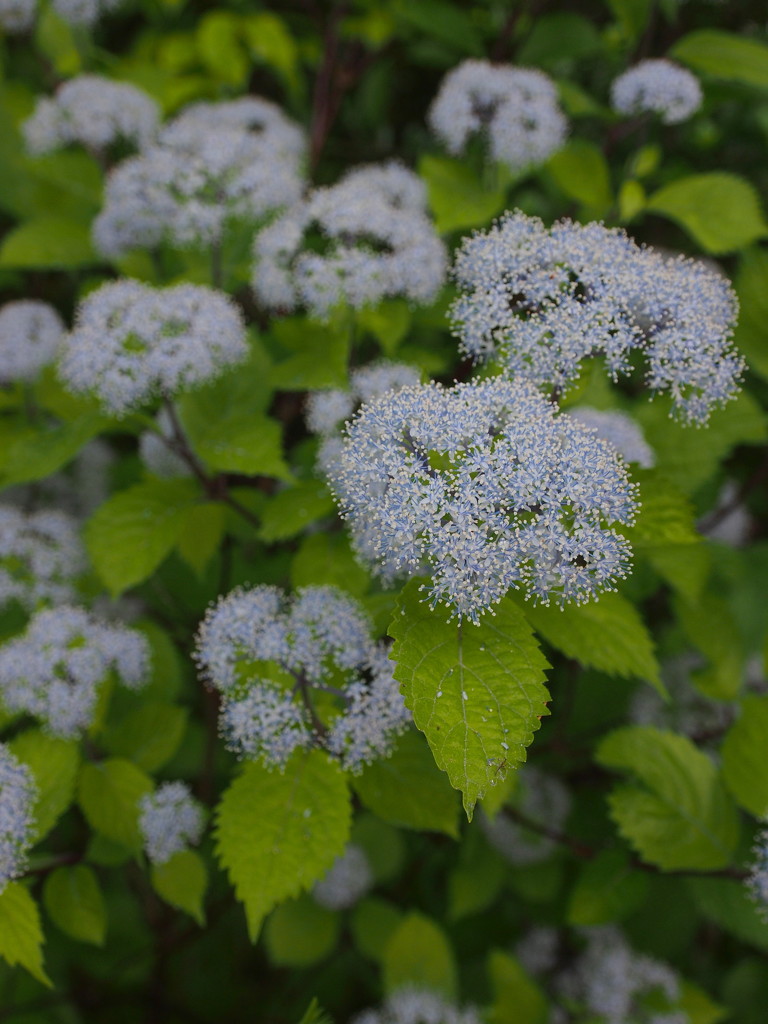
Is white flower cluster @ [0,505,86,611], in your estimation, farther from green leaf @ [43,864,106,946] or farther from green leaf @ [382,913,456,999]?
green leaf @ [382,913,456,999]

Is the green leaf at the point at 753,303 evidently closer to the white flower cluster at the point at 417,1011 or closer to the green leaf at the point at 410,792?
the green leaf at the point at 410,792

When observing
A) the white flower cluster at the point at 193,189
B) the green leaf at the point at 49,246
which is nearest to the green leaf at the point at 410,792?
the white flower cluster at the point at 193,189

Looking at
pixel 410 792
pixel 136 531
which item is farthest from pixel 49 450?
pixel 410 792

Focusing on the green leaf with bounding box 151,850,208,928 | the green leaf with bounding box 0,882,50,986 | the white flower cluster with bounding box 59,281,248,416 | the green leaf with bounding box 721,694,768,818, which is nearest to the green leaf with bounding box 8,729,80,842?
the green leaf with bounding box 0,882,50,986

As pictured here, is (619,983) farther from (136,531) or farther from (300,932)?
(136,531)

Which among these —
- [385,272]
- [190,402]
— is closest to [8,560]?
[190,402]

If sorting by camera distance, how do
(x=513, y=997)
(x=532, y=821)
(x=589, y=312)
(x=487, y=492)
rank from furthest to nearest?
(x=532, y=821)
(x=513, y=997)
(x=589, y=312)
(x=487, y=492)
